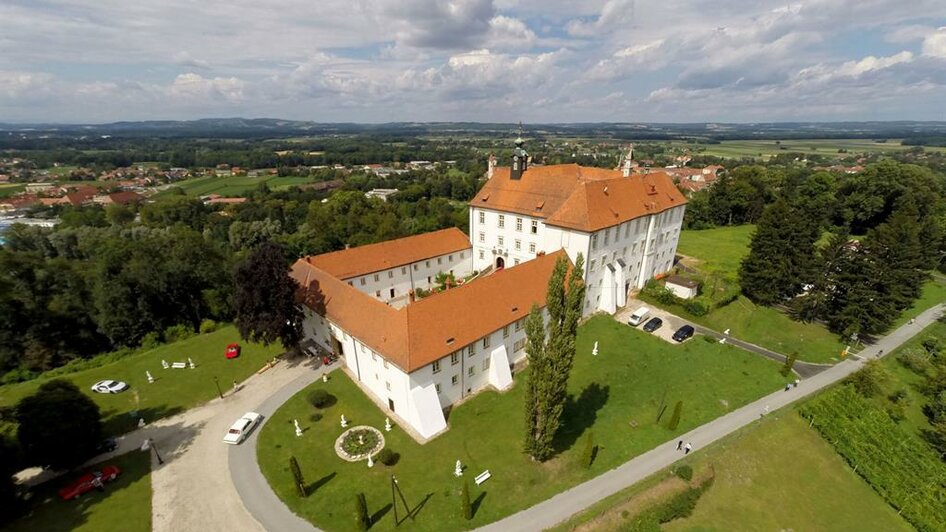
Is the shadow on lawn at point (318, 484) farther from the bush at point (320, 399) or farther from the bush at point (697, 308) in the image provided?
the bush at point (697, 308)

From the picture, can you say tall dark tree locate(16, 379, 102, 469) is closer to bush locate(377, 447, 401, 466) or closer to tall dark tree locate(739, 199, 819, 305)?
bush locate(377, 447, 401, 466)

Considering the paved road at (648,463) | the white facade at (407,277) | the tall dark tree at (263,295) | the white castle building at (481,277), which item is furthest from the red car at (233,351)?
the paved road at (648,463)

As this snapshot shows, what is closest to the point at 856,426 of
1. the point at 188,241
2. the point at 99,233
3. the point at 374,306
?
the point at 374,306

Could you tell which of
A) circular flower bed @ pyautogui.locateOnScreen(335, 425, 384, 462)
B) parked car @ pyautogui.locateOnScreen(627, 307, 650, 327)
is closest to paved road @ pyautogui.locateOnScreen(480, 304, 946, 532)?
circular flower bed @ pyautogui.locateOnScreen(335, 425, 384, 462)

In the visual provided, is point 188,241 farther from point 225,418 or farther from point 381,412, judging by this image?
point 381,412

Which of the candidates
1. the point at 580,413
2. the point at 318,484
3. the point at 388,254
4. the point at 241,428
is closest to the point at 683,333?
the point at 580,413

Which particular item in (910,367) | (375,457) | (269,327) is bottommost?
(910,367)
